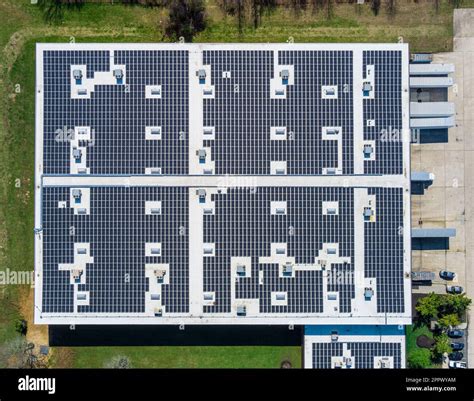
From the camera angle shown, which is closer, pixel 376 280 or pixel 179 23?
pixel 376 280

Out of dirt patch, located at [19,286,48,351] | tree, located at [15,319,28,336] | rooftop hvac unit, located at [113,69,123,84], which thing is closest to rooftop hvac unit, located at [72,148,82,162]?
rooftop hvac unit, located at [113,69,123,84]

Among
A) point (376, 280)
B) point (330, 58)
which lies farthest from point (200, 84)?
point (376, 280)

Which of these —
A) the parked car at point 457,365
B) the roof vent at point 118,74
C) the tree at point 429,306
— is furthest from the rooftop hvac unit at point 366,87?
the parked car at point 457,365

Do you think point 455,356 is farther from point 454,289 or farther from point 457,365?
point 454,289

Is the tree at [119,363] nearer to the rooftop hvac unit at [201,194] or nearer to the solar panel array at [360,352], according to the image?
the rooftop hvac unit at [201,194]

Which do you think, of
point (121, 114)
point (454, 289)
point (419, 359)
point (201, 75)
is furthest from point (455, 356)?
point (121, 114)
